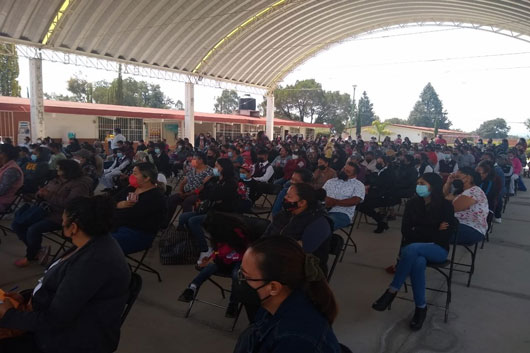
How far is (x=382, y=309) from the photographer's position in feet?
Result: 10.9

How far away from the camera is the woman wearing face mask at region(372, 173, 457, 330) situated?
3.31m

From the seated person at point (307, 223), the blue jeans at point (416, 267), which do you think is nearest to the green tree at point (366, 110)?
the blue jeans at point (416, 267)

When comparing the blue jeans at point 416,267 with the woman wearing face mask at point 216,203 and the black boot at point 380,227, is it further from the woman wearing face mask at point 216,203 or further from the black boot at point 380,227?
the black boot at point 380,227

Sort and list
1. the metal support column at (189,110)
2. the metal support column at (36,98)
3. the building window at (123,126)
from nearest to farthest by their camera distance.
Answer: the metal support column at (36,98)
the building window at (123,126)
the metal support column at (189,110)

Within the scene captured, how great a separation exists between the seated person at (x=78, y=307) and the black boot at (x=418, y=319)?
2400mm

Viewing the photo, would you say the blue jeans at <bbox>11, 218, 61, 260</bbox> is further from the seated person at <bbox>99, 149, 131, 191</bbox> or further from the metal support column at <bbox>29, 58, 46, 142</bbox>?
the metal support column at <bbox>29, 58, 46, 142</bbox>

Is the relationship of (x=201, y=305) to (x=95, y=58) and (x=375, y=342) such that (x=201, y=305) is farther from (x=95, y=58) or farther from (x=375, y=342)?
(x=95, y=58)

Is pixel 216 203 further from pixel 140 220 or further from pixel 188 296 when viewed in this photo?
pixel 188 296

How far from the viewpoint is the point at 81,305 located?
→ 194cm

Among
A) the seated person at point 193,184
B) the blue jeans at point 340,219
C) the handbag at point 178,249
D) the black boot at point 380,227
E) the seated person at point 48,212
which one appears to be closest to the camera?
the seated person at point 48,212

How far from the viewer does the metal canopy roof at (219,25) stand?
14.4 m

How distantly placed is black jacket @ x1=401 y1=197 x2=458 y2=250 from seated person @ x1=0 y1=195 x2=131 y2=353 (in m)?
2.72

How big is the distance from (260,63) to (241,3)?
26.3 feet

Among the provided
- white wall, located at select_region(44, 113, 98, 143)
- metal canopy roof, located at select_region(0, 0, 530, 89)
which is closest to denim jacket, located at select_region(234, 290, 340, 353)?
metal canopy roof, located at select_region(0, 0, 530, 89)
